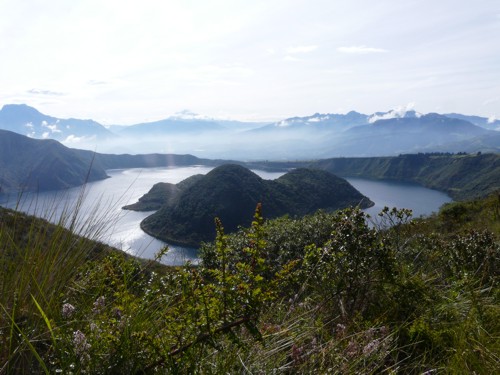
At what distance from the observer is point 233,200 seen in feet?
395

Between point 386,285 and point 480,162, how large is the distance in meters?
196

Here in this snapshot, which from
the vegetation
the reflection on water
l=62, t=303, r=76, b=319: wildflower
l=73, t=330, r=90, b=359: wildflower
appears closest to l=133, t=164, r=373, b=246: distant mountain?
the reflection on water

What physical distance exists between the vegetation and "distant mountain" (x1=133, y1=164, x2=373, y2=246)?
9686 cm

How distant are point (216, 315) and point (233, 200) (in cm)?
11881

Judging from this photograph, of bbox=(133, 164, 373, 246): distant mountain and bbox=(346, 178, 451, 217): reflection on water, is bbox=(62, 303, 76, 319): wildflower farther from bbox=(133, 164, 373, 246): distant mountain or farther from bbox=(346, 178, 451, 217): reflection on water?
bbox=(346, 178, 451, 217): reflection on water

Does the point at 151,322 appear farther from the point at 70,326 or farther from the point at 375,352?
the point at 375,352

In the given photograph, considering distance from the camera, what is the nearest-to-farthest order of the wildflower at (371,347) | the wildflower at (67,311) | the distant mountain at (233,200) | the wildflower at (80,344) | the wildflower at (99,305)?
the wildflower at (80,344) < the wildflower at (67,311) < the wildflower at (99,305) < the wildflower at (371,347) < the distant mountain at (233,200)

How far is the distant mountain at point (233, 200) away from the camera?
352 feet

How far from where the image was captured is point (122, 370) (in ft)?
5.78

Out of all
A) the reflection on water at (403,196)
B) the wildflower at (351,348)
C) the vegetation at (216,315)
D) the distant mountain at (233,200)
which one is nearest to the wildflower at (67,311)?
the vegetation at (216,315)

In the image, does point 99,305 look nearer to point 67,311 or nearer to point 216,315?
point 67,311

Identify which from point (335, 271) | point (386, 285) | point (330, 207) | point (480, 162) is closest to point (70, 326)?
point (335, 271)

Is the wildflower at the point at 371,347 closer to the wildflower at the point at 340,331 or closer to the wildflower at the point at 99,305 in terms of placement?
the wildflower at the point at 340,331

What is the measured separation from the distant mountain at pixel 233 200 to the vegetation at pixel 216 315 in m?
96.9
